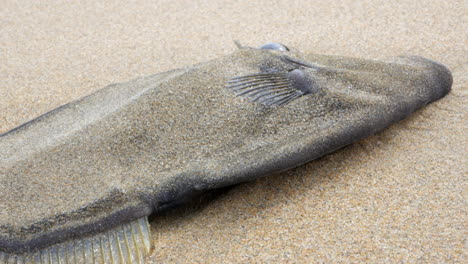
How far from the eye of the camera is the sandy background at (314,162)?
1745mm

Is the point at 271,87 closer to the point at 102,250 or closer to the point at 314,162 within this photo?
the point at 314,162

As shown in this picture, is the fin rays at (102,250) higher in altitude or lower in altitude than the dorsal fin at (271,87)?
lower

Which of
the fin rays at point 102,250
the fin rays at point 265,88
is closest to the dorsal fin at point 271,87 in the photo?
the fin rays at point 265,88

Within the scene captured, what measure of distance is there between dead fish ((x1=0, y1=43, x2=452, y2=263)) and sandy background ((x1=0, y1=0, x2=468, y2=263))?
0.16 metres

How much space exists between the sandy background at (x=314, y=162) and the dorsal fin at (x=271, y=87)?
0.32 meters

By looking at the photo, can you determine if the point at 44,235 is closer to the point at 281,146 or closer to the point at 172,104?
the point at 172,104

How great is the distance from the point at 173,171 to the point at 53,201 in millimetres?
444

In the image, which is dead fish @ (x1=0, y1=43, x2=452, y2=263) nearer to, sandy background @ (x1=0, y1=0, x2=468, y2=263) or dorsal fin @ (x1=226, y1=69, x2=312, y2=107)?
dorsal fin @ (x1=226, y1=69, x2=312, y2=107)

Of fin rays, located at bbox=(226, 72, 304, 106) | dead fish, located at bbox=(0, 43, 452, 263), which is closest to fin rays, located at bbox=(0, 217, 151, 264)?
dead fish, located at bbox=(0, 43, 452, 263)

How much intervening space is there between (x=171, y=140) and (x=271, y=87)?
1.70 feet

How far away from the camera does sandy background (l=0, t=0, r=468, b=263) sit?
175cm

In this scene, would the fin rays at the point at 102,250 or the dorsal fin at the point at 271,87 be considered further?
the dorsal fin at the point at 271,87

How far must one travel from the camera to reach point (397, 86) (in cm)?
222

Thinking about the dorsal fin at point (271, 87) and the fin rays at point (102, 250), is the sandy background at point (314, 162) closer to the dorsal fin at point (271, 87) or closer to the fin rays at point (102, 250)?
the fin rays at point (102, 250)
